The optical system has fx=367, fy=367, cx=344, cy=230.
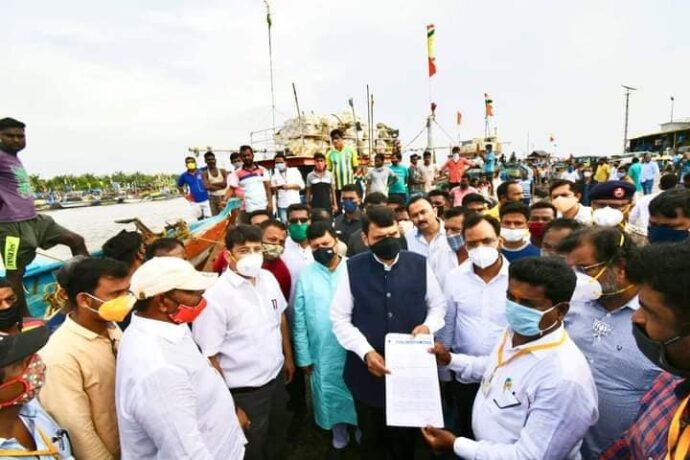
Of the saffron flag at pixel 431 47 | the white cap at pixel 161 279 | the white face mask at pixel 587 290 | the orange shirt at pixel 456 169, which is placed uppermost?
the saffron flag at pixel 431 47

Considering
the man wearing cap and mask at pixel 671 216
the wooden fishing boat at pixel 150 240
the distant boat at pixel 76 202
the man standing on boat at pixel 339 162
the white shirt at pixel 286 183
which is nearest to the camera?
the man wearing cap and mask at pixel 671 216

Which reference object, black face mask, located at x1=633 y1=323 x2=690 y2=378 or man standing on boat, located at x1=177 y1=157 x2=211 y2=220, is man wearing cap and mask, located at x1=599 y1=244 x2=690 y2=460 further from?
man standing on boat, located at x1=177 y1=157 x2=211 y2=220

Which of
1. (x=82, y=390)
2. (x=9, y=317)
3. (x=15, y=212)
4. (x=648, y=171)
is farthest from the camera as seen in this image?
(x=648, y=171)

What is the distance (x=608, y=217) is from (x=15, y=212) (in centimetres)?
613

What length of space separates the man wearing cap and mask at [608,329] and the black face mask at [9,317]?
131 inches

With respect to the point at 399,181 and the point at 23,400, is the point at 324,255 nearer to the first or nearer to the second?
the point at 23,400

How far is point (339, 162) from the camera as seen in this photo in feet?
30.2

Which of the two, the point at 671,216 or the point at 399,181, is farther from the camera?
the point at 399,181

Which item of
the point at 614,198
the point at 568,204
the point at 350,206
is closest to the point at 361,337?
the point at 350,206

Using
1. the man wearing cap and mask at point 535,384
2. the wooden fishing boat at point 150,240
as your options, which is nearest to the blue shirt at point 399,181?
the wooden fishing boat at point 150,240

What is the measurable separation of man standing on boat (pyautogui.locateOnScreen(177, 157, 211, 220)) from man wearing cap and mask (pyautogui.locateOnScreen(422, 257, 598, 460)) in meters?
8.02

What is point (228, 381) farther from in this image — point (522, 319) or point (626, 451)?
point (626, 451)

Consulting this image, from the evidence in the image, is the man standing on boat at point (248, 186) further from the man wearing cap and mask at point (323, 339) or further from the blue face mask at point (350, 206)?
the man wearing cap and mask at point (323, 339)

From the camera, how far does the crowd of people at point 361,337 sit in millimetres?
1556
